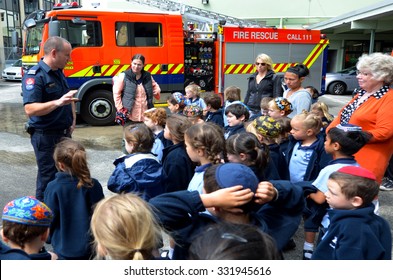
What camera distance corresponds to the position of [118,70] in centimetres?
845

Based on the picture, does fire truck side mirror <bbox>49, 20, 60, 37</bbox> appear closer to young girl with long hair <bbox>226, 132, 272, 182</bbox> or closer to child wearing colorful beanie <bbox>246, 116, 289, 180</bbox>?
child wearing colorful beanie <bbox>246, 116, 289, 180</bbox>

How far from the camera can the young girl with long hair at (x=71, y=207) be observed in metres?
2.44

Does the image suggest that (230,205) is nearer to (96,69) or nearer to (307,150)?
(307,150)

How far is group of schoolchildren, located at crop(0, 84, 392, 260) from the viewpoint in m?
1.40

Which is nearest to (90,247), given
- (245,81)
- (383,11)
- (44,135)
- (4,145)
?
(44,135)

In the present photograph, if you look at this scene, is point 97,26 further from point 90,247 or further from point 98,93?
point 90,247

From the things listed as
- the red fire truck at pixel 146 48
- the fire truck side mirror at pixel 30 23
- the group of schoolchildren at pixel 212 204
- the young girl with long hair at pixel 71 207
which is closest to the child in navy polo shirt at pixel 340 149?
the group of schoolchildren at pixel 212 204

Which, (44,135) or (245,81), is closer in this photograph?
(44,135)

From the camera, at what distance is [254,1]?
2492 centimetres

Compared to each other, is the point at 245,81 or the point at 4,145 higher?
the point at 245,81

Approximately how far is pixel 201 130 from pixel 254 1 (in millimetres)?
24539

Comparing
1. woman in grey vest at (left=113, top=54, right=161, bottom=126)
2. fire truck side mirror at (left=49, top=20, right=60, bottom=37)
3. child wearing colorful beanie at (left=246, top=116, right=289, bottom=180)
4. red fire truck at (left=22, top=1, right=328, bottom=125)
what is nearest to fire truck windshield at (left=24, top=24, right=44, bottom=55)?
red fire truck at (left=22, top=1, right=328, bottom=125)

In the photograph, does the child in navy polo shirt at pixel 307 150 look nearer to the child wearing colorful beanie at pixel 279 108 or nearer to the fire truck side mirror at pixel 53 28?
the child wearing colorful beanie at pixel 279 108

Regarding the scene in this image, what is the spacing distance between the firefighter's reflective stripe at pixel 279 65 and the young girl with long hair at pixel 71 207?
725 cm
